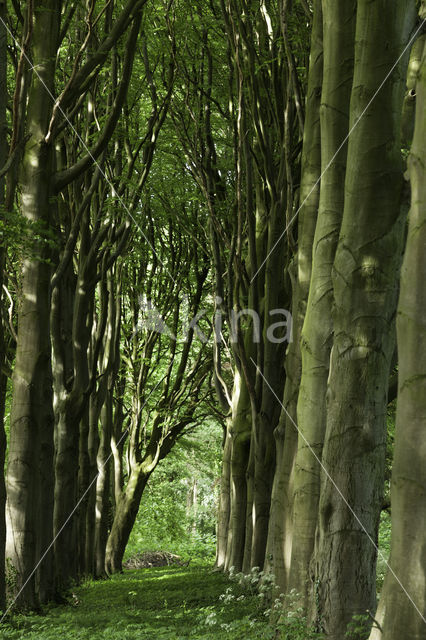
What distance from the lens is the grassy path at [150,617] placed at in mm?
6840

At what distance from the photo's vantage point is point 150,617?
28.1 feet

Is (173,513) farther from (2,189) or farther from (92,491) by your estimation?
(2,189)

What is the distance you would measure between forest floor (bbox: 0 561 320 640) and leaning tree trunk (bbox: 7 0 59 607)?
2.71 feet

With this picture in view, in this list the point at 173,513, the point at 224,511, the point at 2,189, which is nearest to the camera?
the point at 2,189

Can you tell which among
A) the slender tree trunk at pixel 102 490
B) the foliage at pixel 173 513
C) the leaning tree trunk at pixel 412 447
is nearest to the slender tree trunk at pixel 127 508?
the slender tree trunk at pixel 102 490

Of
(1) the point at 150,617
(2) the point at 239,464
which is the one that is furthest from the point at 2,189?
(2) the point at 239,464

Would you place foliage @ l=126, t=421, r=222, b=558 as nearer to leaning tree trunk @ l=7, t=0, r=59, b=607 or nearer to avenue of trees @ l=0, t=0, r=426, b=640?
A: avenue of trees @ l=0, t=0, r=426, b=640

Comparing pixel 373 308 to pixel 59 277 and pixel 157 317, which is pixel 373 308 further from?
pixel 157 317

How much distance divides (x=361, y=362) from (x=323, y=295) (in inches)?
43.1

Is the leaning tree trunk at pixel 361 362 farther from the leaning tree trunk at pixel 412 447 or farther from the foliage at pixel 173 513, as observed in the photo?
the foliage at pixel 173 513

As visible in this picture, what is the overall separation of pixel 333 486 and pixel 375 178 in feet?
6.41

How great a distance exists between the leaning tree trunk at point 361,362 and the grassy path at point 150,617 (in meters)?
1.50

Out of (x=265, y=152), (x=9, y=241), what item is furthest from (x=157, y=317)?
(x=9, y=241)

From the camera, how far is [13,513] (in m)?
8.30
